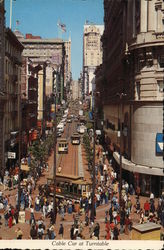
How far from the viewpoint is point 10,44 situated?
2292 inches

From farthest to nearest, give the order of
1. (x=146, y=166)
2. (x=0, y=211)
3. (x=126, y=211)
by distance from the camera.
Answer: (x=146, y=166) → (x=0, y=211) → (x=126, y=211)

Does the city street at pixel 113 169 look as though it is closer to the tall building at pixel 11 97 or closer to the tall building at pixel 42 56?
the tall building at pixel 11 97

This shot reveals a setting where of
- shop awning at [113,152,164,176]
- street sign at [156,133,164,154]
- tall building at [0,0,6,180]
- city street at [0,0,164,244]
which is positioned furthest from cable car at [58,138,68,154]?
street sign at [156,133,164,154]

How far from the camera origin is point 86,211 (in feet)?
103

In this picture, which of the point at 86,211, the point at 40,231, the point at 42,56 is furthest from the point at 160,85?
the point at 42,56

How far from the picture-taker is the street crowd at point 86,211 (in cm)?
2612

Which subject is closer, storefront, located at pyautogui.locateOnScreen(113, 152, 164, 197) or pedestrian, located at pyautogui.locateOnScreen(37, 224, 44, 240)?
pedestrian, located at pyautogui.locateOnScreen(37, 224, 44, 240)

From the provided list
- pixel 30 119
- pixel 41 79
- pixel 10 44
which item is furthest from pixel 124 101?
pixel 41 79

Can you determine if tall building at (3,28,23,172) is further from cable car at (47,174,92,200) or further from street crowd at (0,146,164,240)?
cable car at (47,174,92,200)

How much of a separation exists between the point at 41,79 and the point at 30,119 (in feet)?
89.1

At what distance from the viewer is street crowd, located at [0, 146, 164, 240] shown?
26.1 meters

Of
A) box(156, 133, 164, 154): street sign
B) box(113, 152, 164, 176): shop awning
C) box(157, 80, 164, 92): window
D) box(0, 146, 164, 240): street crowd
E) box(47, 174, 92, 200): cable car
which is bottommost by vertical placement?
box(0, 146, 164, 240): street crowd

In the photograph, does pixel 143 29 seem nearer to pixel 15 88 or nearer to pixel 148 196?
pixel 148 196

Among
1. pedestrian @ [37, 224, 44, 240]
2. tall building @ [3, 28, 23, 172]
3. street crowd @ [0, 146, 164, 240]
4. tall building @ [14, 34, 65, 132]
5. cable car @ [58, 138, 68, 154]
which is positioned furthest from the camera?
tall building @ [14, 34, 65, 132]
